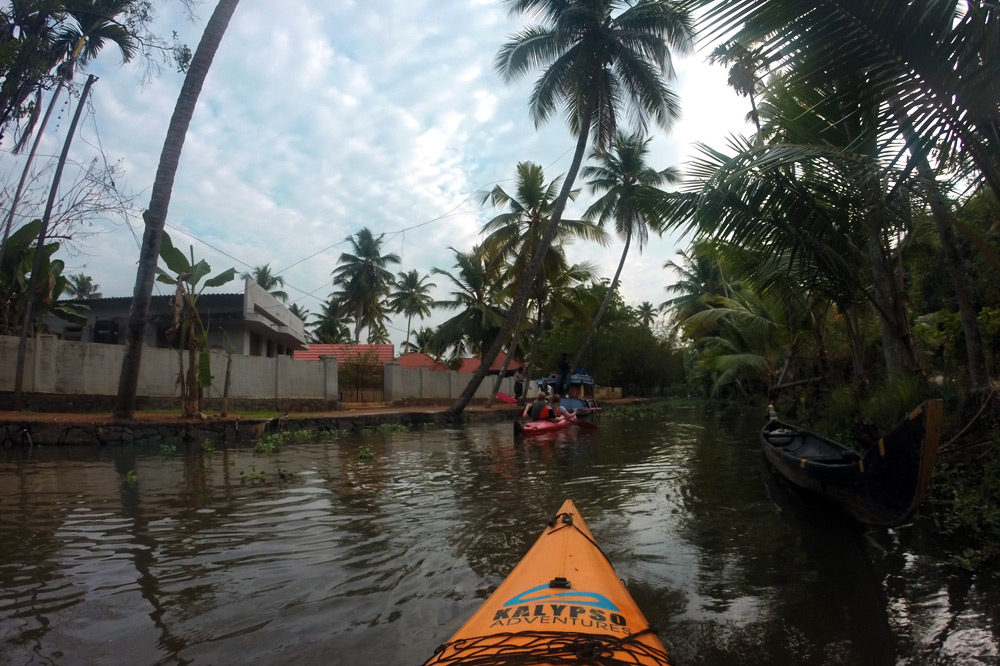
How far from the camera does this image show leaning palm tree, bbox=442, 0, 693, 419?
770 inches

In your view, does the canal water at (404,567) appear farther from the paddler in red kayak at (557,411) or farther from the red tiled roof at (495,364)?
the red tiled roof at (495,364)

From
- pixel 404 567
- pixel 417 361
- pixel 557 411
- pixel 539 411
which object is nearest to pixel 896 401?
pixel 404 567

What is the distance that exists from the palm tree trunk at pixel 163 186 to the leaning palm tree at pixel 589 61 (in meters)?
9.77

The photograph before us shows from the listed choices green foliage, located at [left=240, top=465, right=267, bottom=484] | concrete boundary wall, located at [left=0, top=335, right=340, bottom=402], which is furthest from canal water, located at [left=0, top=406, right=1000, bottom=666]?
concrete boundary wall, located at [left=0, top=335, right=340, bottom=402]

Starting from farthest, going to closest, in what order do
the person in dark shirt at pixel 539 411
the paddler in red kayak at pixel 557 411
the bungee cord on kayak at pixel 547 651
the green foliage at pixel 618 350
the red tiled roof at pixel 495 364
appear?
the red tiled roof at pixel 495 364 → the green foliage at pixel 618 350 → the paddler in red kayak at pixel 557 411 → the person in dark shirt at pixel 539 411 → the bungee cord on kayak at pixel 547 651

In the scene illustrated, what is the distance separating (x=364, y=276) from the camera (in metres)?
43.2

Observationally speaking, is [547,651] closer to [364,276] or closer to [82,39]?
[82,39]

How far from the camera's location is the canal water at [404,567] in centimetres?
377

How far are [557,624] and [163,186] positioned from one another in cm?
1328

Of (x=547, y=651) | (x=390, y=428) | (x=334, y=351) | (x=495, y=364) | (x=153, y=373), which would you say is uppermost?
(x=334, y=351)

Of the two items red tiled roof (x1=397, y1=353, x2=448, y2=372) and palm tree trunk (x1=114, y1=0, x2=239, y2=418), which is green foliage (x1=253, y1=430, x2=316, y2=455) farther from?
red tiled roof (x1=397, y1=353, x2=448, y2=372)

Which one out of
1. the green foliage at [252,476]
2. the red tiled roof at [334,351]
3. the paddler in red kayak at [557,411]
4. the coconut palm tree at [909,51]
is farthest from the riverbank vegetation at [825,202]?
the red tiled roof at [334,351]

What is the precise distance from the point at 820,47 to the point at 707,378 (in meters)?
39.2

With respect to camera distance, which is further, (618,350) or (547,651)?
(618,350)
